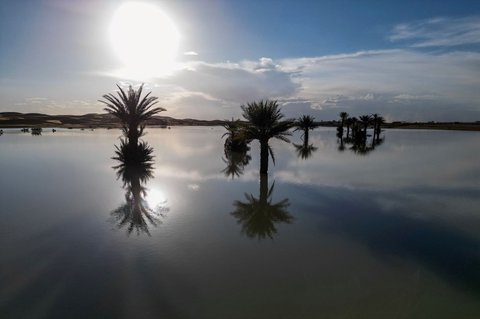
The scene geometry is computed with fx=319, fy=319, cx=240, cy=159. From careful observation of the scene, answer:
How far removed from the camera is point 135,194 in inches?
504

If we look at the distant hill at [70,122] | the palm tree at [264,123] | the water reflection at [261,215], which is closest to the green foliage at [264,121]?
the palm tree at [264,123]

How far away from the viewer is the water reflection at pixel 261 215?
28.5ft

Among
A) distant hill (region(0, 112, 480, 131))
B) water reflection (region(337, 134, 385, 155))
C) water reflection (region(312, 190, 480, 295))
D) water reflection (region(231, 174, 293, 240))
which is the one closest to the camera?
water reflection (region(312, 190, 480, 295))

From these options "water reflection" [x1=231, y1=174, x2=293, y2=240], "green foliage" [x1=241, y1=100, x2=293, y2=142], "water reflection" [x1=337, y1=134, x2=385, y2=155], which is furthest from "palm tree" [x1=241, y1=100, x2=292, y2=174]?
"water reflection" [x1=337, y1=134, x2=385, y2=155]

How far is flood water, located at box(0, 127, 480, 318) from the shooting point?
200 inches

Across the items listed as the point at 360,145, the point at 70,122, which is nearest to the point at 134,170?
the point at 360,145

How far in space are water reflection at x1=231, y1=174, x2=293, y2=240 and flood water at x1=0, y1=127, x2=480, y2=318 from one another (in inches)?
2.9

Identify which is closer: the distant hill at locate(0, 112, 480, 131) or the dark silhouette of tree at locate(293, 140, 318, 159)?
the dark silhouette of tree at locate(293, 140, 318, 159)

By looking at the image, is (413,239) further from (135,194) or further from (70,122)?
(70,122)

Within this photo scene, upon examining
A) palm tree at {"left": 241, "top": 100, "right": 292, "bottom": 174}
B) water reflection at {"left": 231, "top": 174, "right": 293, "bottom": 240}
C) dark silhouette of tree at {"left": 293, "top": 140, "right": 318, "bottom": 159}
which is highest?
palm tree at {"left": 241, "top": 100, "right": 292, "bottom": 174}

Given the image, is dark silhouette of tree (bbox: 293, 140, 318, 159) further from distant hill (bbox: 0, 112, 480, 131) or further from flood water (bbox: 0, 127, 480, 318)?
distant hill (bbox: 0, 112, 480, 131)

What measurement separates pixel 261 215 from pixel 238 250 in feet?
10.5

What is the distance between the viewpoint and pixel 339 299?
17.1 ft

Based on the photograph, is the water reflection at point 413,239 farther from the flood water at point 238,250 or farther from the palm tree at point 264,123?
the palm tree at point 264,123
